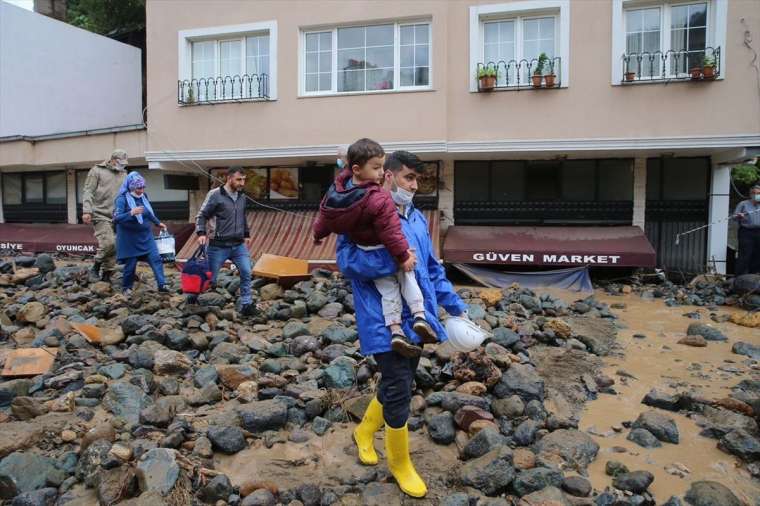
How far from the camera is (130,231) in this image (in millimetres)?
7590

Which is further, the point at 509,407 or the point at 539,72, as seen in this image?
the point at 539,72

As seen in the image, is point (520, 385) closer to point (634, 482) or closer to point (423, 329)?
point (634, 482)

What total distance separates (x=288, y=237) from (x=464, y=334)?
30.9 feet

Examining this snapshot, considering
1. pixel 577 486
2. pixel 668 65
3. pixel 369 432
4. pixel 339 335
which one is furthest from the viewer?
pixel 668 65

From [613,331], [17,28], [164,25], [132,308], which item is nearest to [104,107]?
[17,28]

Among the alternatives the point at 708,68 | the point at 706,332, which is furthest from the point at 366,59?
the point at 706,332

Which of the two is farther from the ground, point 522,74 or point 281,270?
point 522,74

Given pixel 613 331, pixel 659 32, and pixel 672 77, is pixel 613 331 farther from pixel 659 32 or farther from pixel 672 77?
pixel 659 32

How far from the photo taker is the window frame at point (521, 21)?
10508mm

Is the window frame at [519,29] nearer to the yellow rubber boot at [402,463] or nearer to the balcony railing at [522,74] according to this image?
the balcony railing at [522,74]

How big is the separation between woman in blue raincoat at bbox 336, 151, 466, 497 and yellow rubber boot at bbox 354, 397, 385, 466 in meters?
0.20

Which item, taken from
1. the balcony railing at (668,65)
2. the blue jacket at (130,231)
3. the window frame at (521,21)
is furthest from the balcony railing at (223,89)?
the balcony railing at (668,65)

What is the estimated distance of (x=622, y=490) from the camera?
135 inches

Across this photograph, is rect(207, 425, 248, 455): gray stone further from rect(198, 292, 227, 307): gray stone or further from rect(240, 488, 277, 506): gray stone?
rect(198, 292, 227, 307): gray stone
